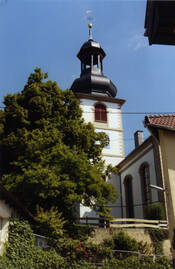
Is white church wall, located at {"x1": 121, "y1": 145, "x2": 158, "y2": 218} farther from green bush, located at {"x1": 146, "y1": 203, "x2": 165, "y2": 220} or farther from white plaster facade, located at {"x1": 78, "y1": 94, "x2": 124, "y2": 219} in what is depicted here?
white plaster facade, located at {"x1": 78, "y1": 94, "x2": 124, "y2": 219}

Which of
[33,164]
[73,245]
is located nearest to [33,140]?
[33,164]

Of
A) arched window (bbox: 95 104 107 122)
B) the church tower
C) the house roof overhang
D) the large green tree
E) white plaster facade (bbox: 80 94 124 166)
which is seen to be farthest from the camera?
arched window (bbox: 95 104 107 122)

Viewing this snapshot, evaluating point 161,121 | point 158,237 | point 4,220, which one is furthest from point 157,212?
point 4,220

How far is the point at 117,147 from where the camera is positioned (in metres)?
30.8

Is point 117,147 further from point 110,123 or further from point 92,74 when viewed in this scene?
point 92,74

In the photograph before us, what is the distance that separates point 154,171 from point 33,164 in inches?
349

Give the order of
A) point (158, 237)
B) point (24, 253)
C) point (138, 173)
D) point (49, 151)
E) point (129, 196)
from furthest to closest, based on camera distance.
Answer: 1. point (129, 196)
2. point (138, 173)
3. point (158, 237)
4. point (49, 151)
5. point (24, 253)

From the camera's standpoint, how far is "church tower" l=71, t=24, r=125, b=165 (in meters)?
30.9

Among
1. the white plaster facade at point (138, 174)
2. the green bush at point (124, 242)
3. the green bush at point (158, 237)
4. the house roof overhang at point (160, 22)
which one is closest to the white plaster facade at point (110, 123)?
the white plaster facade at point (138, 174)

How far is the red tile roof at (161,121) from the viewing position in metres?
19.8

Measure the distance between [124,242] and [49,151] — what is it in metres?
6.18

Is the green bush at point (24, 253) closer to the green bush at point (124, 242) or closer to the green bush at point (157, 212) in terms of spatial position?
the green bush at point (124, 242)

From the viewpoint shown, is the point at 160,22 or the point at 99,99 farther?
the point at 99,99

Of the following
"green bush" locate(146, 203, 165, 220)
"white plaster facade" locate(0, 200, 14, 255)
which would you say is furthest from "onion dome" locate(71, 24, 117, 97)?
"white plaster facade" locate(0, 200, 14, 255)
